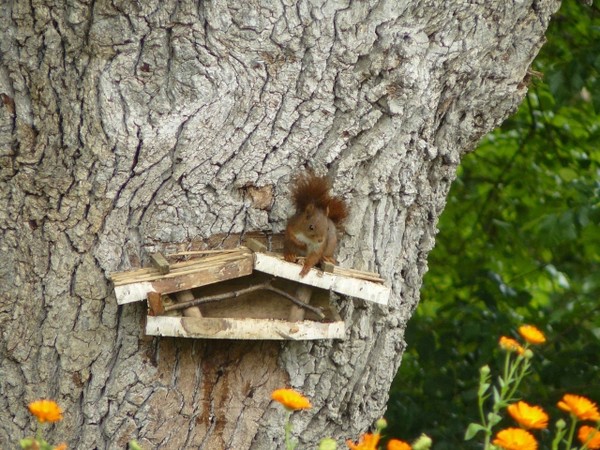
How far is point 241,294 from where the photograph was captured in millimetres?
2283

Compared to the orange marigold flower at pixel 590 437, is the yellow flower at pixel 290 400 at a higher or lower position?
lower

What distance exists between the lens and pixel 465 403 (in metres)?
3.94

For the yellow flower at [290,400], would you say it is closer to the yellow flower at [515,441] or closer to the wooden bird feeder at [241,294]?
the yellow flower at [515,441]

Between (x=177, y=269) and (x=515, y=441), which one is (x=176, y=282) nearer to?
(x=177, y=269)

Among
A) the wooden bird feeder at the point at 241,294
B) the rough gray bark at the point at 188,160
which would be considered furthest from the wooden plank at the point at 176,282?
the rough gray bark at the point at 188,160

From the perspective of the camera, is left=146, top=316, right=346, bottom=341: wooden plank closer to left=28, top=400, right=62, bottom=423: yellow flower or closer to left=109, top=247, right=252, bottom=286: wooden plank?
left=109, top=247, right=252, bottom=286: wooden plank

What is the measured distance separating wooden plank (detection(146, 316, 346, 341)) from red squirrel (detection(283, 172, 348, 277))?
0.42ft

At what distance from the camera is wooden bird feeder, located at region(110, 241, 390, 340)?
2.13m

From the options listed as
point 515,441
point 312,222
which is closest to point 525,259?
point 312,222

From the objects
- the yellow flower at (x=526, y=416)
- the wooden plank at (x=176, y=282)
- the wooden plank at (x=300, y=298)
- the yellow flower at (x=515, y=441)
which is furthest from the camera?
the wooden plank at (x=300, y=298)

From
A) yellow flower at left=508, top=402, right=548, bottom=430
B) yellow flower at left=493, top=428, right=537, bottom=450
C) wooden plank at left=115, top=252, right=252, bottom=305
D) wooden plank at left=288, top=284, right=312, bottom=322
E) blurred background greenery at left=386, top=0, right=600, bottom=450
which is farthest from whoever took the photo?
blurred background greenery at left=386, top=0, right=600, bottom=450

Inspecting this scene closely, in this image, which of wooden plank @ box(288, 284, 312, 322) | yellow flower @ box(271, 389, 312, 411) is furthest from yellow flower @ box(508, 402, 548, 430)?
wooden plank @ box(288, 284, 312, 322)

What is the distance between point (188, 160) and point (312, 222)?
314 mm

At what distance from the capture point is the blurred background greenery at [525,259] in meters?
3.68
